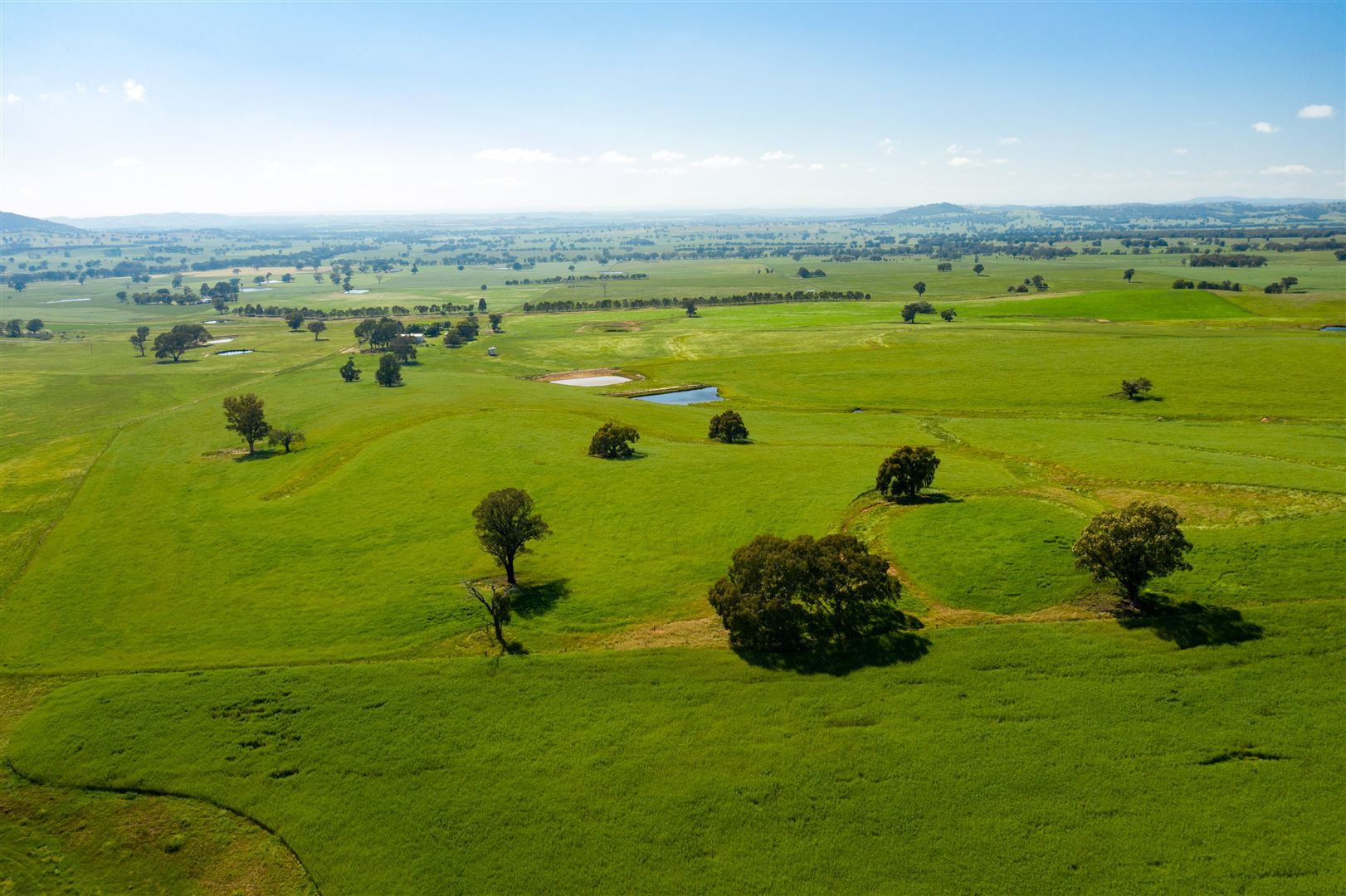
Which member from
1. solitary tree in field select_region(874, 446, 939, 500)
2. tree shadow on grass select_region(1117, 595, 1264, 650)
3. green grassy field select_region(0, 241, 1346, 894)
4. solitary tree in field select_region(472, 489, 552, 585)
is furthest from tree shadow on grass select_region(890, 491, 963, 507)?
solitary tree in field select_region(472, 489, 552, 585)

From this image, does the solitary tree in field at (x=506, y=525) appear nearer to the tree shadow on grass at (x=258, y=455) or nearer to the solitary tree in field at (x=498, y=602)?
the solitary tree in field at (x=498, y=602)

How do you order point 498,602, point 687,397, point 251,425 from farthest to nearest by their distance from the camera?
point 687,397 → point 251,425 → point 498,602

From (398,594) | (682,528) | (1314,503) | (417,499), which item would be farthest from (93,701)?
(1314,503)

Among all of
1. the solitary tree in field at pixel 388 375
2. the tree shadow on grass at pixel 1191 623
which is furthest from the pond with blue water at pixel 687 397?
the tree shadow on grass at pixel 1191 623

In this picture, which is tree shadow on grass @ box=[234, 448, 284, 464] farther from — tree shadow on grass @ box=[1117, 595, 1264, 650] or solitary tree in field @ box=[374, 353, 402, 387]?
tree shadow on grass @ box=[1117, 595, 1264, 650]

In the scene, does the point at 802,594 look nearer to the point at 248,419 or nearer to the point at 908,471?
the point at 908,471

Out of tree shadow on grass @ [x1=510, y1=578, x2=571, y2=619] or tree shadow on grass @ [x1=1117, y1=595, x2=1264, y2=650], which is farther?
tree shadow on grass @ [x1=510, y1=578, x2=571, y2=619]

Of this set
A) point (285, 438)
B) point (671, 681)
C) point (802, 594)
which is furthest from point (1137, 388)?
point (285, 438)
